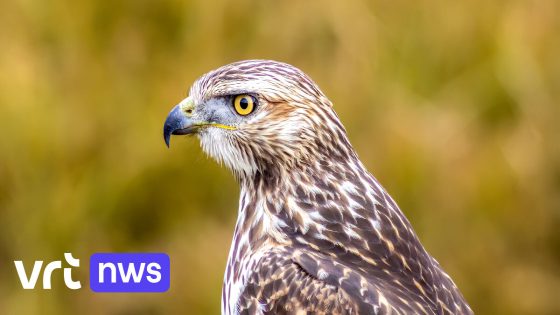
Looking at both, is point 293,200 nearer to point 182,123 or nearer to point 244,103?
point 244,103

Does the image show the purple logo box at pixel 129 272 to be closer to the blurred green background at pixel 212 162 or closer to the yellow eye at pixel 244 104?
the blurred green background at pixel 212 162

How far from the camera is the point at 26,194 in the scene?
6.73 meters

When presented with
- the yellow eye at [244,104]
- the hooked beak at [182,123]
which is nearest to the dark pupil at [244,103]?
the yellow eye at [244,104]

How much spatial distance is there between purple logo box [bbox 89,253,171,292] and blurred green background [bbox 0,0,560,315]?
108 mm

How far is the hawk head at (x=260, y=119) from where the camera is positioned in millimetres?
4035

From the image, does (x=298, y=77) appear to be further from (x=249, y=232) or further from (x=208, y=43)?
(x=208, y=43)

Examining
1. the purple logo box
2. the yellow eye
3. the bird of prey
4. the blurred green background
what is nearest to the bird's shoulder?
the bird of prey

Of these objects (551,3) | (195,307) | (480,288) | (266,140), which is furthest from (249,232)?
(551,3)

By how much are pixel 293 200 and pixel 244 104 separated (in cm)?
33

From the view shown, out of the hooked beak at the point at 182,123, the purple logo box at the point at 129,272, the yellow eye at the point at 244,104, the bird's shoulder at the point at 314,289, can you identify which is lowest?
the purple logo box at the point at 129,272

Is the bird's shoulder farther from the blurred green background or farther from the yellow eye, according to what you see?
the blurred green background

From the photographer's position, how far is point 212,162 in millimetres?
6383

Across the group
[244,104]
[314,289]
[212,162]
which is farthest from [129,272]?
[314,289]

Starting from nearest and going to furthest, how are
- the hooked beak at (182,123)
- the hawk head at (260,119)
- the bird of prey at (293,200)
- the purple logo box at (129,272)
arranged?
the bird of prey at (293,200) → the hawk head at (260,119) → the hooked beak at (182,123) → the purple logo box at (129,272)
